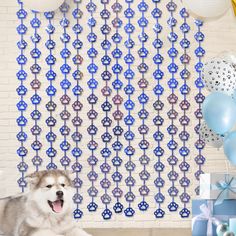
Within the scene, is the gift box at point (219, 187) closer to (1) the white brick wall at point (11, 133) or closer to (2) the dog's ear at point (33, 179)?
(2) the dog's ear at point (33, 179)

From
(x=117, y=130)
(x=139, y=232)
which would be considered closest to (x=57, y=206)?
(x=139, y=232)

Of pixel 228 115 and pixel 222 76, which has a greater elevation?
pixel 222 76

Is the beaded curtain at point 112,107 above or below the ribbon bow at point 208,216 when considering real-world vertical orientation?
above

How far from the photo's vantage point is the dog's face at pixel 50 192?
13.7 feet

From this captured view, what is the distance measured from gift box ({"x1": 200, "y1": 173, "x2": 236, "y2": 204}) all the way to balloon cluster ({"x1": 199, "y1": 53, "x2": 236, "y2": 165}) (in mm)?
116

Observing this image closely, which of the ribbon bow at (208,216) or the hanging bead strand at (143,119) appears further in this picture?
the hanging bead strand at (143,119)

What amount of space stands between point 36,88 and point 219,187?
2.94 m

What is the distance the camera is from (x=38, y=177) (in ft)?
13.9

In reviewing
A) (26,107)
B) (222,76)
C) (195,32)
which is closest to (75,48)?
(26,107)

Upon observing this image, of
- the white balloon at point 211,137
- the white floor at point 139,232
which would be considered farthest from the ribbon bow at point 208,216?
the white floor at point 139,232

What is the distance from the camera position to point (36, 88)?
5922mm

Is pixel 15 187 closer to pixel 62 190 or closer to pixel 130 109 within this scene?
pixel 130 109

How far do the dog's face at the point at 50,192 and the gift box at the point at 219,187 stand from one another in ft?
3.74

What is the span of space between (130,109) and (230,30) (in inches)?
50.9
